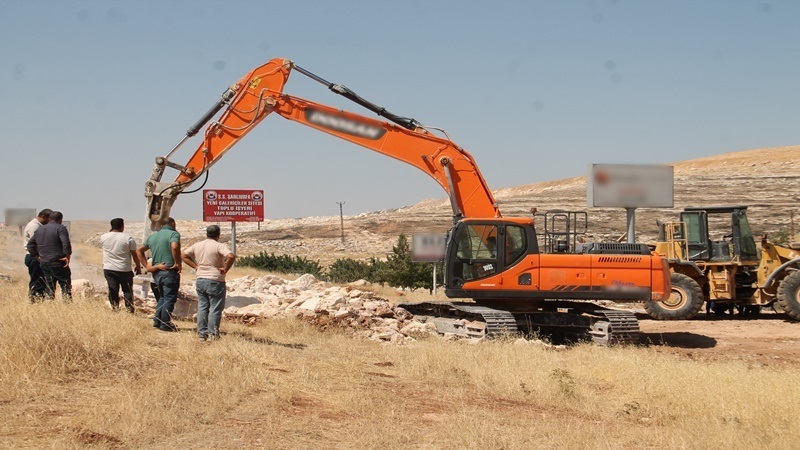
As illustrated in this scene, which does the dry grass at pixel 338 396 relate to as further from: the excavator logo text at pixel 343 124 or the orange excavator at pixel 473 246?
the excavator logo text at pixel 343 124

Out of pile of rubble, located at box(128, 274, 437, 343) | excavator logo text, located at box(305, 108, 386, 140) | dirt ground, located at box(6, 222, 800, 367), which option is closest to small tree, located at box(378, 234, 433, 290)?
dirt ground, located at box(6, 222, 800, 367)

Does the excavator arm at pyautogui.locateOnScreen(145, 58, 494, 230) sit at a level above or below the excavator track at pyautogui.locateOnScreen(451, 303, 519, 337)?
above

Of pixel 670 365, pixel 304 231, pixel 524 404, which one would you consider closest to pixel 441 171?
pixel 670 365

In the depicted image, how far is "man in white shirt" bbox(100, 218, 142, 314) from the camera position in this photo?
13.9 meters

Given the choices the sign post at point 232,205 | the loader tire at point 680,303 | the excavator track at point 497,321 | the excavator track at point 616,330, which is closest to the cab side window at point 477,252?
the excavator track at point 497,321

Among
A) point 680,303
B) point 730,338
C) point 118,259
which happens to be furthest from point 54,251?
point 680,303

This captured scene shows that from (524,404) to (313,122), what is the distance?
898 cm

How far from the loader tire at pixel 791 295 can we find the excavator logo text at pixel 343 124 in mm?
10688

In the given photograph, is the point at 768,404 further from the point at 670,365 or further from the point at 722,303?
the point at 722,303

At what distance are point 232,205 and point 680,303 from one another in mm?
19725

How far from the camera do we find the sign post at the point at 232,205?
35.2 meters

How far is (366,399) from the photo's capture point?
9.20 metres

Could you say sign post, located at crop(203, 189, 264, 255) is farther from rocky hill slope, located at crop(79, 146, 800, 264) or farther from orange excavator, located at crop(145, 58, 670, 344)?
rocky hill slope, located at crop(79, 146, 800, 264)

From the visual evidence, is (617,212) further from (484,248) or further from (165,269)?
(165,269)
